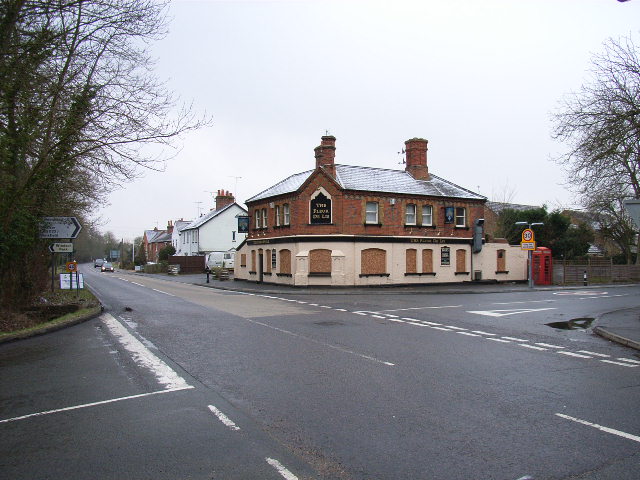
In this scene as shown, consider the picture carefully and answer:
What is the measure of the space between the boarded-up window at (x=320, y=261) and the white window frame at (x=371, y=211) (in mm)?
3575

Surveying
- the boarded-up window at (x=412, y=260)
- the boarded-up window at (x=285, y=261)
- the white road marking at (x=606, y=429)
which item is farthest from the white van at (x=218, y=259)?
the white road marking at (x=606, y=429)

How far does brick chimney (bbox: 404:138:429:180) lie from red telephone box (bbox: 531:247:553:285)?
9825 millimetres

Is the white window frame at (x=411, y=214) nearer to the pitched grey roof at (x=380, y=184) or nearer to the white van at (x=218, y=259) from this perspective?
the pitched grey roof at (x=380, y=184)

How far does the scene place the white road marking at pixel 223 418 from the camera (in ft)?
17.3

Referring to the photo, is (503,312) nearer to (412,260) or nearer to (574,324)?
(574,324)

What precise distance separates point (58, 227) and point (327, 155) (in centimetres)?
1818

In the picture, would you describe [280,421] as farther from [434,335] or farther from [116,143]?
[116,143]

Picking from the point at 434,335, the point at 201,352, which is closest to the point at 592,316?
the point at 434,335

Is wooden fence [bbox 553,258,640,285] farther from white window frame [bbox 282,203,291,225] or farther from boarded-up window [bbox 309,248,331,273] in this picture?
white window frame [bbox 282,203,291,225]

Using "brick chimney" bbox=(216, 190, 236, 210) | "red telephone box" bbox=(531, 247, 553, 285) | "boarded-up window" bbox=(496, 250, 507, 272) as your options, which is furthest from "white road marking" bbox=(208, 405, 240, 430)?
"brick chimney" bbox=(216, 190, 236, 210)

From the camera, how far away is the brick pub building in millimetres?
30969

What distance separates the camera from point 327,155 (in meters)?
32.1

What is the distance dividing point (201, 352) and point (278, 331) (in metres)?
3.09

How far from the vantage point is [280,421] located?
17.9 feet
